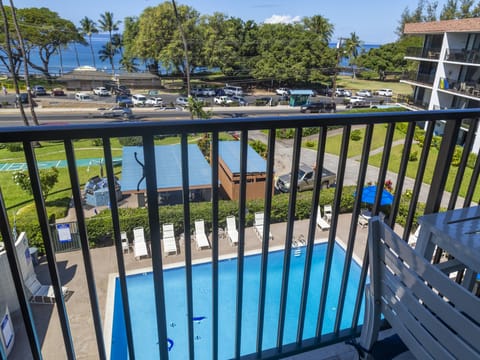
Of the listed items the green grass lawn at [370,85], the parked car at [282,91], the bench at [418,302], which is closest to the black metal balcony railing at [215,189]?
→ the bench at [418,302]

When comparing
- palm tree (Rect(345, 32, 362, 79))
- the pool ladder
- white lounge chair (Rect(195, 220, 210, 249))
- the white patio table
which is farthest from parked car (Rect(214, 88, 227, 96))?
the white patio table

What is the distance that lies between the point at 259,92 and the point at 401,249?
101 feet

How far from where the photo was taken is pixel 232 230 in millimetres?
8086

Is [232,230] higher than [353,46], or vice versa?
[353,46]

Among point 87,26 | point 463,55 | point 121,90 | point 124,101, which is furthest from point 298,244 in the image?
point 87,26

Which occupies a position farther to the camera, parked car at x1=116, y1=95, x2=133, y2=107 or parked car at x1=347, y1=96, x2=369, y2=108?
parked car at x1=347, y1=96, x2=369, y2=108

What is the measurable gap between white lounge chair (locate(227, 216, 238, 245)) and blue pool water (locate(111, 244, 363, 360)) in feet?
2.56

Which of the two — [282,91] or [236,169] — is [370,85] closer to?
[282,91]

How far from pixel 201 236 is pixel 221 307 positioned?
2.07 meters

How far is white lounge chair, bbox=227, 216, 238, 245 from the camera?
7.72 m

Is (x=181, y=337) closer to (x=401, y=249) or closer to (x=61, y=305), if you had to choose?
(x=61, y=305)

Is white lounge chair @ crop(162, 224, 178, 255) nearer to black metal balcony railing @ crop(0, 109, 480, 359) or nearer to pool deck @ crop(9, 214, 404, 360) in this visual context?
pool deck @ crop(9, 214, 404, 360)

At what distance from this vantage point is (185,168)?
109cm

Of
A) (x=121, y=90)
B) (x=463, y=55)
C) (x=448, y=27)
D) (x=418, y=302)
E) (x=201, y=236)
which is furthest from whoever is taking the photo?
(x=121, y=90)
